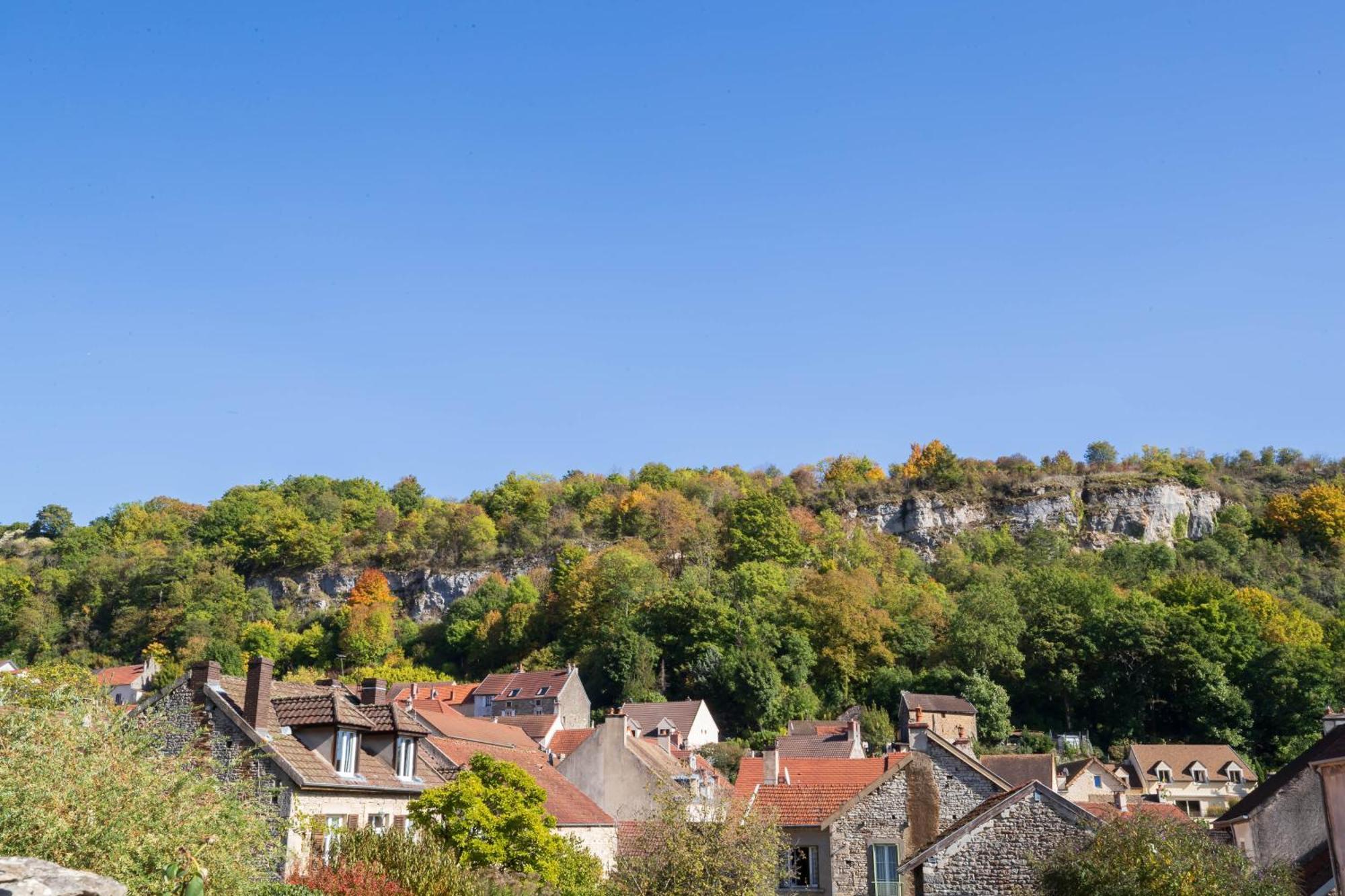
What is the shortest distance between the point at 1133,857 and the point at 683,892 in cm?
961

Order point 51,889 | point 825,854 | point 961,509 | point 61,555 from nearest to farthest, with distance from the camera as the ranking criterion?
1. point 51,889
2. point 825,854
3. point 961,509
4. point 61,555

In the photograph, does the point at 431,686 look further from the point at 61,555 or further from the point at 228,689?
the point at 61,555

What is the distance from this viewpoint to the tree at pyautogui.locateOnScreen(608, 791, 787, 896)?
22375 mm

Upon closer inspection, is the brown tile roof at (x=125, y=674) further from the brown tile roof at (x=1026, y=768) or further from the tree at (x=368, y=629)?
the brown tile roof at (x=1026, y=768)

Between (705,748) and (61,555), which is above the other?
(61,555)

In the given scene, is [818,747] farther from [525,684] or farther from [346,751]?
[346,751]

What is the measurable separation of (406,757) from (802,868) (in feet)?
34.0

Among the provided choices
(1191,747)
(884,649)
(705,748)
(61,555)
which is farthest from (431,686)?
(61,555)

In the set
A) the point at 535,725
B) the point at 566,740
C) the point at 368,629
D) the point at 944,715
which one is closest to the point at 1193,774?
the point at 944,715

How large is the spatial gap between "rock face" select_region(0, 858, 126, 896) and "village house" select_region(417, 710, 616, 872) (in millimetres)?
18413

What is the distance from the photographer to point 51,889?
8.15 m

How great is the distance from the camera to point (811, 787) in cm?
2744

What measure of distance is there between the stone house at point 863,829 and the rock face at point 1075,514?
87.5m

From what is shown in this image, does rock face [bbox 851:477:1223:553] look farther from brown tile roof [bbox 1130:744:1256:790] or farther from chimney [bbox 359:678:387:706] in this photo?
chimney [bbox 359:678:387:706]
